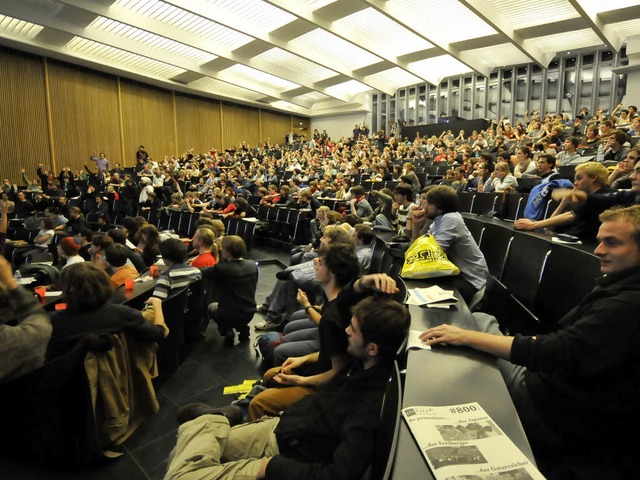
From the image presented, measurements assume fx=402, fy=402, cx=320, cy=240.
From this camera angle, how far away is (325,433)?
1.52 m

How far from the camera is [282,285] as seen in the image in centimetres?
428

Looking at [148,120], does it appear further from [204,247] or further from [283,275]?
[283,275]

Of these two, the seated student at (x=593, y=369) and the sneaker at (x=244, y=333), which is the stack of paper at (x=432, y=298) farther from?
the sneaker at (x=244, y=333)

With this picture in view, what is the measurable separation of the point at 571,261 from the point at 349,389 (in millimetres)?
1515

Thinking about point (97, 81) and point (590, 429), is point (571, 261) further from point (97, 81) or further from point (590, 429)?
point (97, 81)

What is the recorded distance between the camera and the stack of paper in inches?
77.5

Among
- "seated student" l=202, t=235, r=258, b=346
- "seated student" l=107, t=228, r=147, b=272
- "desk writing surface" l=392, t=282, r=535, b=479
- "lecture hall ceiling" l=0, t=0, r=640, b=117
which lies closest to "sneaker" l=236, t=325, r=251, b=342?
"seated student" l=202, t=235, r=258, b=346

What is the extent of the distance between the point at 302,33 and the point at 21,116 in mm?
10270

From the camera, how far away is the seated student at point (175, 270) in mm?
3174

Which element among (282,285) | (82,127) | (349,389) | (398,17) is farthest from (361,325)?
(82,127)

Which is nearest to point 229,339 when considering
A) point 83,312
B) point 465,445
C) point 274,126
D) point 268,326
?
point 268,326

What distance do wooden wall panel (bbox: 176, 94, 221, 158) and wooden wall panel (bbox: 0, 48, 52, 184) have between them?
656 cm

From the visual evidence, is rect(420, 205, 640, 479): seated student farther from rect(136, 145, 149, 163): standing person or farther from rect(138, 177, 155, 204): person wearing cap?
rect(136, 145, 149, 163): standing person

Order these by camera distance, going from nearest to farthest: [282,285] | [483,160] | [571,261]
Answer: [571,261], [282,285], [483,160]
